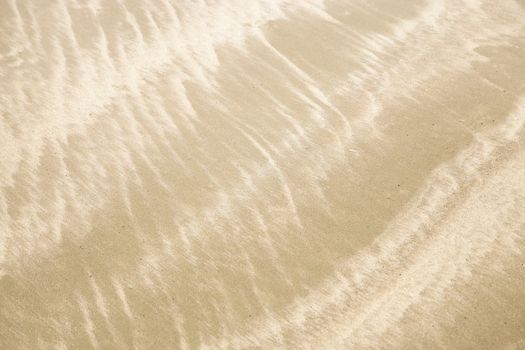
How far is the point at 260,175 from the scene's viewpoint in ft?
11.5

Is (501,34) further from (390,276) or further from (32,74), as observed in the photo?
(32,74)

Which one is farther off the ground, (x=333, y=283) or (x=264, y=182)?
(x=264, y=182)

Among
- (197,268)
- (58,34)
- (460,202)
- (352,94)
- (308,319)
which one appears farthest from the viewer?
(58,34)

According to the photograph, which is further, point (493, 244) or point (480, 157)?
point (480, 157)

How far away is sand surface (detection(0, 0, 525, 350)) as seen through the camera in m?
2.85

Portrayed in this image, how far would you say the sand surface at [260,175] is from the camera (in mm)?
2846

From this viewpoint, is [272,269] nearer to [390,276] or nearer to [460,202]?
[390,276]

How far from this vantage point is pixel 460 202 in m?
3.34

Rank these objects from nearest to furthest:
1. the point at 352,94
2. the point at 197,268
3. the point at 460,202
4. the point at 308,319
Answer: the point at 308,319
the point at 197,268
the point at 460,202
the point at 352,94

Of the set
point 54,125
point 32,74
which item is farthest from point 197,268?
point 32,74

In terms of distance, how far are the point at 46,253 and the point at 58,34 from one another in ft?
7.00

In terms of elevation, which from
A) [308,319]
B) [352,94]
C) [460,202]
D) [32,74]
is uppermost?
[32,74]

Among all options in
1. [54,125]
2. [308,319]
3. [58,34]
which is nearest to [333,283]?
[308,319]

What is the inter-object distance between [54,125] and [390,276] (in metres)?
2.32
